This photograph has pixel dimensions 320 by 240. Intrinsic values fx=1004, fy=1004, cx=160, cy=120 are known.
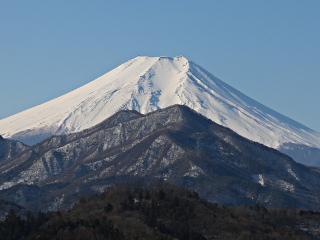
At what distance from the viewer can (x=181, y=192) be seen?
156 m

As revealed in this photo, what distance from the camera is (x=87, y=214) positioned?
446 feet

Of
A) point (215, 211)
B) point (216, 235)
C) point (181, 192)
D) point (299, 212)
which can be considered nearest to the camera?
point (216, 235)

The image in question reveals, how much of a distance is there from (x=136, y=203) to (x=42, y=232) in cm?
1841

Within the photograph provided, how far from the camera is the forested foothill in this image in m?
122

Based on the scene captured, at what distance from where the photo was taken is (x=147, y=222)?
130 meters

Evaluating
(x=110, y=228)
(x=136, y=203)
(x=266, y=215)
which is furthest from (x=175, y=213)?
(x=266, y=215)

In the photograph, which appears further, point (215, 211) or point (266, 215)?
point (266, 215)

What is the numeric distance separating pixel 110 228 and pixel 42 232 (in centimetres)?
918

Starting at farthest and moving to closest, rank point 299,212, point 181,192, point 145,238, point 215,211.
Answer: point 299,212
point 181,192
point 215,211
point 145,238

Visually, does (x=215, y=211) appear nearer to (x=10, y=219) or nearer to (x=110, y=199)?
(x=110, y=199)

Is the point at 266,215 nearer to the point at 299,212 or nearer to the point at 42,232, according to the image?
the point at 299,212

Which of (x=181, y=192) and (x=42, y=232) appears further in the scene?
(x=181, y=192)

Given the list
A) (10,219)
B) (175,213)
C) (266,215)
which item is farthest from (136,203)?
(266,215)

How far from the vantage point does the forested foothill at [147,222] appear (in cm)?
12188
